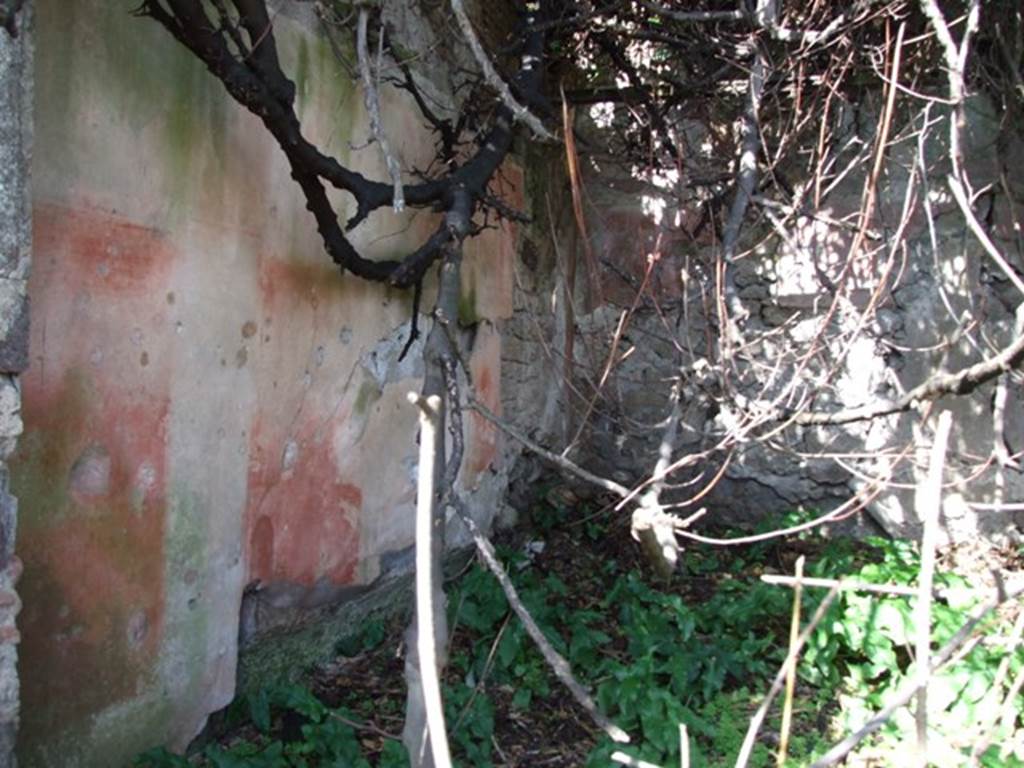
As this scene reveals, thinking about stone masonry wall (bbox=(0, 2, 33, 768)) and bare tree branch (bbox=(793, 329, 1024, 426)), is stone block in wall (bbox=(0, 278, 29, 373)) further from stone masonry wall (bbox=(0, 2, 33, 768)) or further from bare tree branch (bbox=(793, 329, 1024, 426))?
bare tree branch (bbox=(793, 329, 1024, 426))

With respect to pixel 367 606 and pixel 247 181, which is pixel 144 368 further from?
pixel 367 606

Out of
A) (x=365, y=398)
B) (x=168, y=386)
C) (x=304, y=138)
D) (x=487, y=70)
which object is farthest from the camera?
(x=365, y=398)

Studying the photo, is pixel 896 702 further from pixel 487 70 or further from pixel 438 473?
pixel 487 70

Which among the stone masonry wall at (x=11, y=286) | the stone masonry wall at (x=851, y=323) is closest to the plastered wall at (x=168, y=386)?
the stone masonry wall at (x=11, y=286)

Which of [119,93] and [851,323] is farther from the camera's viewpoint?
[851,323]

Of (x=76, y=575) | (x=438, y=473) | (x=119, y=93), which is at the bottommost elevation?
(x=76, y=575)

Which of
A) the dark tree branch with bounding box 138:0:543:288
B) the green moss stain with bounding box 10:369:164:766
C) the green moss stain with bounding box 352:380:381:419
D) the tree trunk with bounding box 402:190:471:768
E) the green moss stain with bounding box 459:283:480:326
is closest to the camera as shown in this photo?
the tree trunk with bounding box 402:190:471:768

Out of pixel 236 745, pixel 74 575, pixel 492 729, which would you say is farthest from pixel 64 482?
pixel 492 729

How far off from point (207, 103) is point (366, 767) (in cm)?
181

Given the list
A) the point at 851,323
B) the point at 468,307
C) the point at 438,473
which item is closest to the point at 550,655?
the point at 438,473

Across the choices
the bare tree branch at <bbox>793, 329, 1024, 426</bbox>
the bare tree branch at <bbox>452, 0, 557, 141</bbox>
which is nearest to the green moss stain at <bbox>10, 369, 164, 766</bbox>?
the bare tree branch at <bbox>452, 0, 557, 141</bbox>

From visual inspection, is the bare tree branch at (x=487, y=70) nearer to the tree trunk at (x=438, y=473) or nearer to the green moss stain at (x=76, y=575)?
the tree trunk at (x=438, y=473)

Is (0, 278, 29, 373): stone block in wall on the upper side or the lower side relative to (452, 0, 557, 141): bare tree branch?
lower

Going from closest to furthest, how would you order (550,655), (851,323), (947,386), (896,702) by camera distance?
(896,702), (550,655), (947,386), (851,323)
